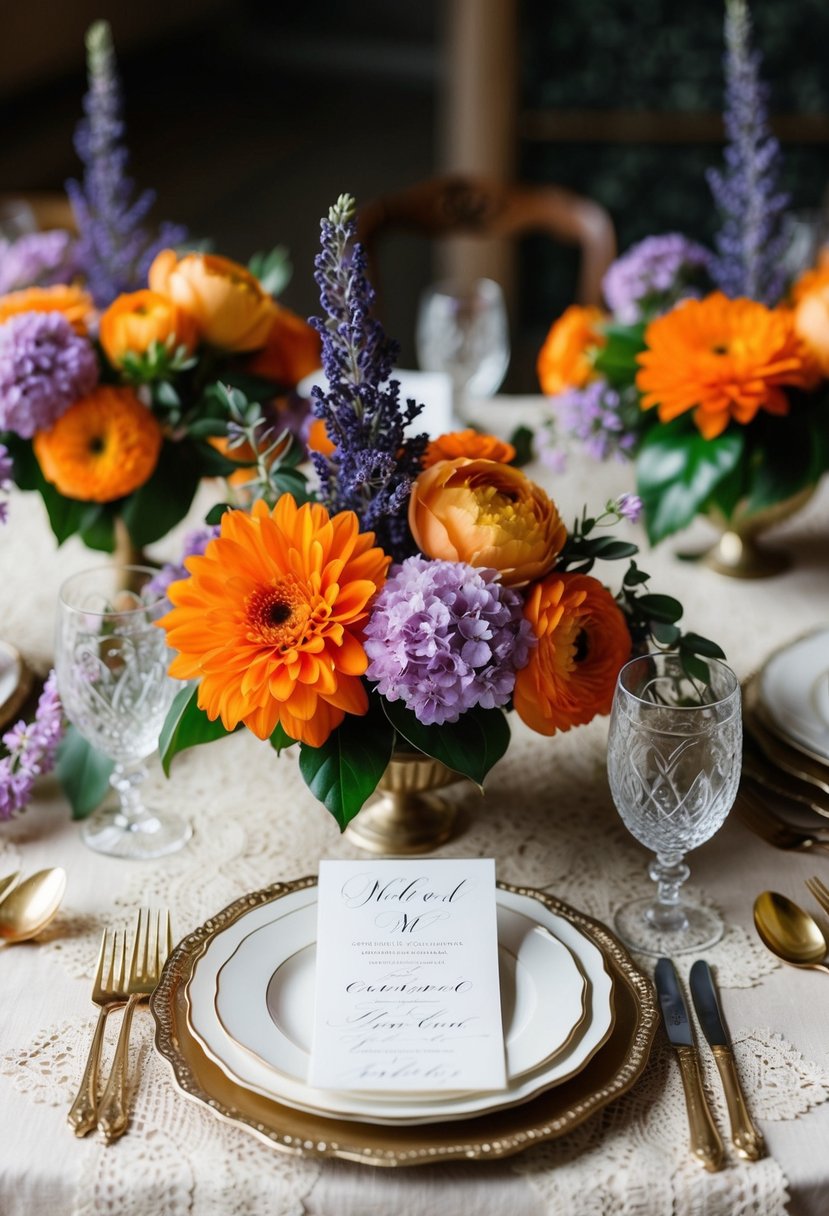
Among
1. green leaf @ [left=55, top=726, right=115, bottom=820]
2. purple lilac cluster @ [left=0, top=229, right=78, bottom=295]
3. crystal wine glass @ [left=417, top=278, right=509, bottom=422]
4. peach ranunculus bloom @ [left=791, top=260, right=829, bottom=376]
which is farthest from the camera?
crystal wine glass @ [left=417, top=278, right=509, bottom=422]

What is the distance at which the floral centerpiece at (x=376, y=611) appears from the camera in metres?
0.85

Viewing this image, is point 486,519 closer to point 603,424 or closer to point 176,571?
point 176,571

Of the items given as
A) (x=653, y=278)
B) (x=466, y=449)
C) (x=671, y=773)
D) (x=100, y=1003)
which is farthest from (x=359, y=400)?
(x=653, y=278)

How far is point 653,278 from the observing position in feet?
4.97

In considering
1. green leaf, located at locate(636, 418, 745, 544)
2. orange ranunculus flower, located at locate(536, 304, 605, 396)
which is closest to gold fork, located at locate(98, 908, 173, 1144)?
green leaf, located at locate(636, 418, 745, 544)

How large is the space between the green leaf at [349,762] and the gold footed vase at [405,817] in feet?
0.32

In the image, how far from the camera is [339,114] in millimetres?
7211

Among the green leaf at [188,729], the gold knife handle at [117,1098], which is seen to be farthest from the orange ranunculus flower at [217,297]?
the gold knife handle at [117,1098]

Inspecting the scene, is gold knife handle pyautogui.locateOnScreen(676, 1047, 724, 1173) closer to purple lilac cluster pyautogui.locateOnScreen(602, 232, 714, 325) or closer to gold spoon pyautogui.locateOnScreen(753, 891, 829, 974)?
gold spoon pyautogui.locateOnScreen(753, 891, 829, 974)

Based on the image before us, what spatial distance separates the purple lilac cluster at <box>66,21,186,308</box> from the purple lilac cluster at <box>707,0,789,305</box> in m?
0.61

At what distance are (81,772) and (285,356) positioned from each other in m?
0.45

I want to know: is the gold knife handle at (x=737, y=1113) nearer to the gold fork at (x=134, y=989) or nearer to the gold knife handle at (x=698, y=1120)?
the gold knife handle at (x=698, y=1120)

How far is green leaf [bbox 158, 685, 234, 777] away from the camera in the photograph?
0.94m

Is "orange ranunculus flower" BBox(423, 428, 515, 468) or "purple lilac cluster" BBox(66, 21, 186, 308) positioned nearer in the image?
"orange ranunculus flower" BBox(423, 428, 515, 468)
